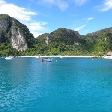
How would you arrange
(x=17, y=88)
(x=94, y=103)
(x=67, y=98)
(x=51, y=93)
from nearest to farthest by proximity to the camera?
(x=94, y=103) < (x=67, y=98) < (x=51, y=93) < (x=17, y=88)

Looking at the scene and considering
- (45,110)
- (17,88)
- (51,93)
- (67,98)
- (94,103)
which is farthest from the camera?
(17,88)

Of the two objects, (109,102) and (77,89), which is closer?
(109,102)

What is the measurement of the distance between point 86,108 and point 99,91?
695 inches

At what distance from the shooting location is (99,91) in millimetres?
67062

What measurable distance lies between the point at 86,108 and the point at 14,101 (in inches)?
505

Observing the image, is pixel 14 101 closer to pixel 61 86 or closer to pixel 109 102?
pixel 109 102

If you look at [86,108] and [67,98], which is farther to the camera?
[67,98]

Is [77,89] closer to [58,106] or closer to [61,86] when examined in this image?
[61,86]

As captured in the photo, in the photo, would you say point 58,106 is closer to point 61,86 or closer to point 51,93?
point 51,93

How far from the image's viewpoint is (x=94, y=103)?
53.8 metres

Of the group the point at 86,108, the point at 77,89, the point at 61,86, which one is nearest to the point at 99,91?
the point at 77,89

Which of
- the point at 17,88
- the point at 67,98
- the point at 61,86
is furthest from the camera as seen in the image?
the point at 61,86

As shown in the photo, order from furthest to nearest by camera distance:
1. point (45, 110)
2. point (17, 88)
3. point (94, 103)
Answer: point (17, 88) < point (94, 103) < point (45, 110)

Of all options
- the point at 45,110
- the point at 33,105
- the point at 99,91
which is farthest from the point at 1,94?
the point at 99,91
